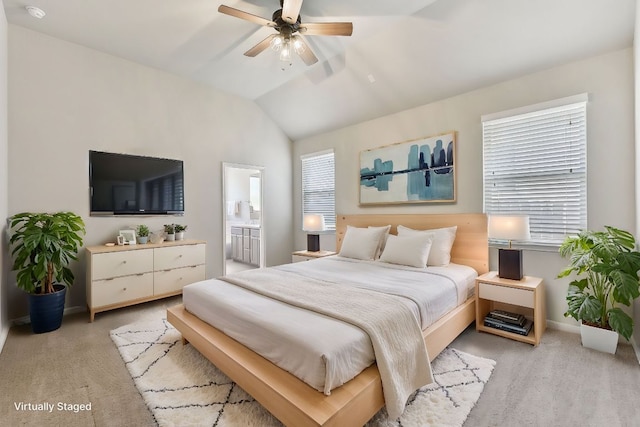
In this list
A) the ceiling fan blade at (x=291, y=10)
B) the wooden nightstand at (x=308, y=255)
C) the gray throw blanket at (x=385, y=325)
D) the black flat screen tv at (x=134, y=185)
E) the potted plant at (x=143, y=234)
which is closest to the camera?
the gray throw blanket at (x=385, y=325)

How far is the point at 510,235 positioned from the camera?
2.68 metres

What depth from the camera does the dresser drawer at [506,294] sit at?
2.52 m

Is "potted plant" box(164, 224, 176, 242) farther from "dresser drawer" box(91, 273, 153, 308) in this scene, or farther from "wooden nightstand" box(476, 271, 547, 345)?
"wooden nightstand" box(476, 271, 547, 345)

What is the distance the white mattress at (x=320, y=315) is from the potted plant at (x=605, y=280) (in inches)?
33.2

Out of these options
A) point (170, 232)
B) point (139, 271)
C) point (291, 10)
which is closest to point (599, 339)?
point (291, 10)

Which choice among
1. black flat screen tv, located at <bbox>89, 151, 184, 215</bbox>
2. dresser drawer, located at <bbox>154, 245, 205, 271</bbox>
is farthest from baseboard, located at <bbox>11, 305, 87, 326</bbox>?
black flat screen tv, located at <bbox>89, 151, 184, 215</bbox>

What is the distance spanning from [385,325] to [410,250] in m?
1.56

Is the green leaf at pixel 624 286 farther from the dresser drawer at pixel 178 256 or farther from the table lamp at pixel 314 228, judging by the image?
the dresser drawer at pixel 178 256

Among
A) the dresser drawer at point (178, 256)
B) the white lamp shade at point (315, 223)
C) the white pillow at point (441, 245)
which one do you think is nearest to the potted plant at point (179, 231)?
the dresser drawer at point (178, 256)

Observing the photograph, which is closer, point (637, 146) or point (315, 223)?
point (637, 146)

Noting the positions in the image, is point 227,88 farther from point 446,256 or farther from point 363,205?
point 446,256

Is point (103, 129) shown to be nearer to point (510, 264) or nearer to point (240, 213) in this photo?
point (240, 213)

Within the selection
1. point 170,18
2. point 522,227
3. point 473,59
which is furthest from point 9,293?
point 473,59

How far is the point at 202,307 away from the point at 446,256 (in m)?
2.52
